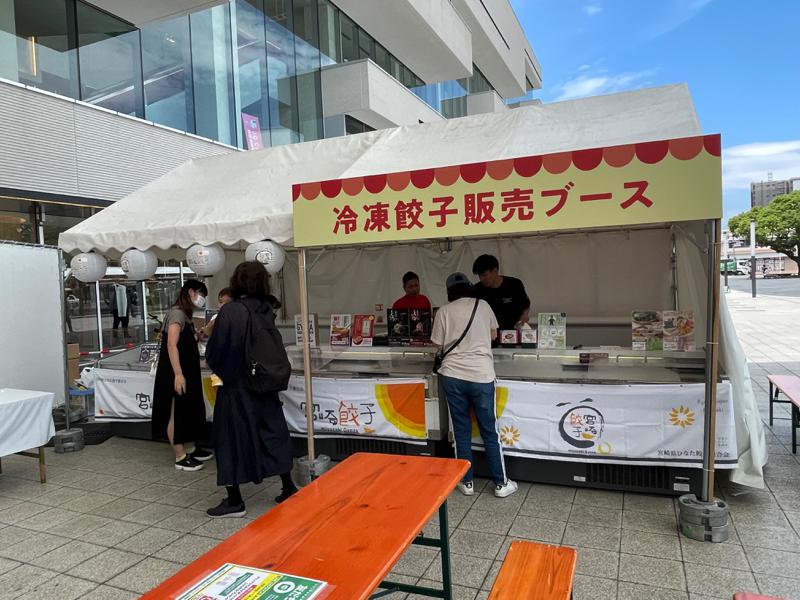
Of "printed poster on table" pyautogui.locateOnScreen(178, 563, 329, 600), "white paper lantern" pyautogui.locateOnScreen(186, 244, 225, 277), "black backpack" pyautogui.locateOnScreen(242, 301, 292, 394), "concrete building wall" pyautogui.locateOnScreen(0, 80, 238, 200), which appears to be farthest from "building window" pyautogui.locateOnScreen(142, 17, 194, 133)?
"printed poster on table" pyautogui.locateOnScreen(178, 563, 329, 600)

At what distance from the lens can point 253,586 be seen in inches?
57.9

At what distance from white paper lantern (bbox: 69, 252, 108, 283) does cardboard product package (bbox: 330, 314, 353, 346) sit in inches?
91.8

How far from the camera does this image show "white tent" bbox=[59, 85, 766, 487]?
4.16 meters

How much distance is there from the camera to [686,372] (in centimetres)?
393

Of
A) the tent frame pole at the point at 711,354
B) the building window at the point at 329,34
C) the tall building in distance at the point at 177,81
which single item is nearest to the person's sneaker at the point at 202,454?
the tent frame pole at the point at 711,354

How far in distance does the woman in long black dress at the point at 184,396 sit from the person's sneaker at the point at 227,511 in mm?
1117

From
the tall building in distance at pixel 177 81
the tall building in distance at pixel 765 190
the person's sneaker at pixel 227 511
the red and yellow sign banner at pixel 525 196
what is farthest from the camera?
the tall building in distance at pixel 765 190

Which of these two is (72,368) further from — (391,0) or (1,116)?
(391,0)

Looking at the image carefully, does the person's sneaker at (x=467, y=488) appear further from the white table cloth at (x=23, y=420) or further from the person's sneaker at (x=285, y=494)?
the white table cloth at (x=23, y=420)

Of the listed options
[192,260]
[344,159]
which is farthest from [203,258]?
[344,159]

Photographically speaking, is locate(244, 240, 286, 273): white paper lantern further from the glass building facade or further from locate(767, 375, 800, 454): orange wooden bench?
the glass building facade

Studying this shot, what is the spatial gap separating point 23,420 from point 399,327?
10.6ft

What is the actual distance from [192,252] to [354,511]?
125 inches

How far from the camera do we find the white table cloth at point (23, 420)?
4.06 m
